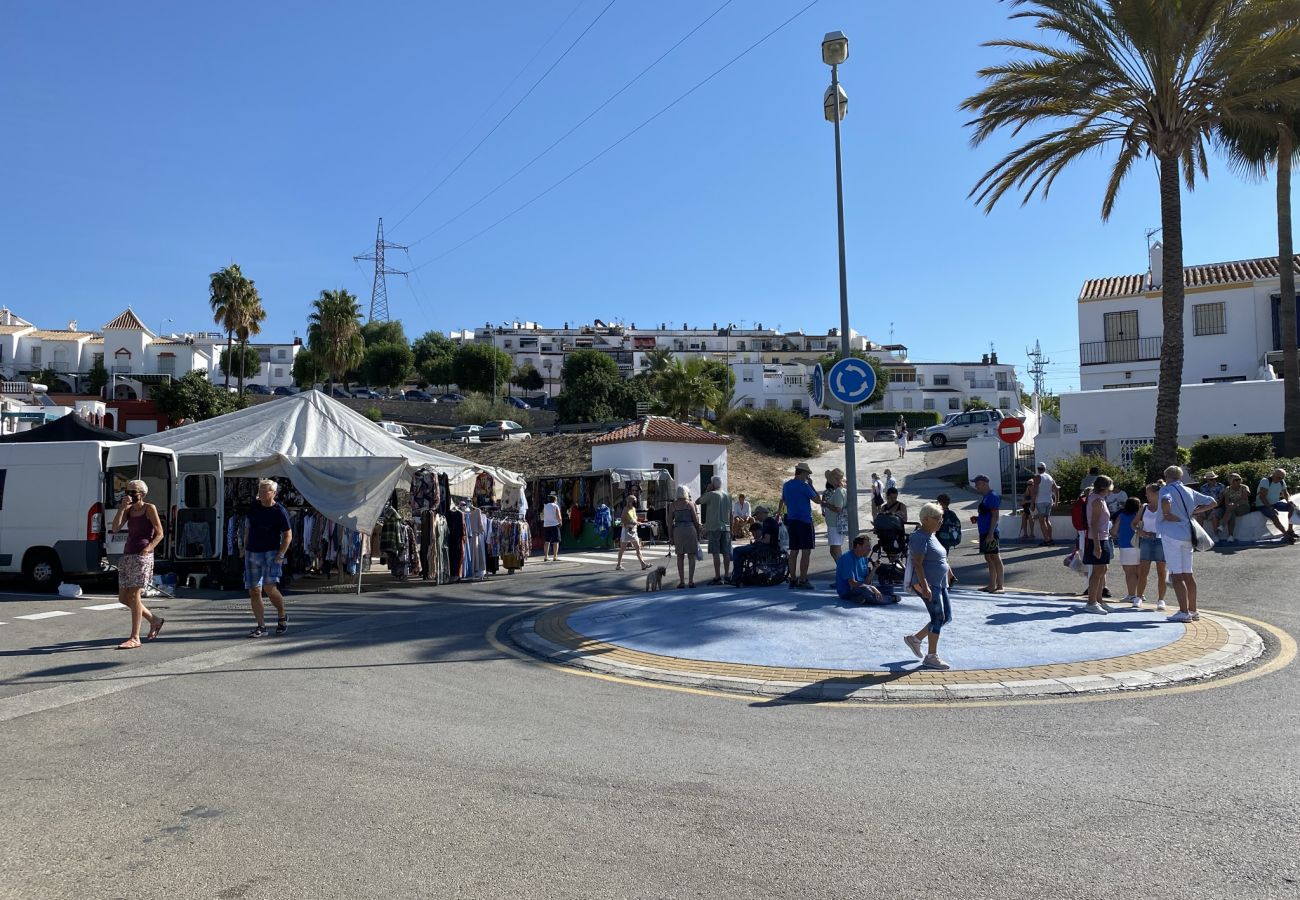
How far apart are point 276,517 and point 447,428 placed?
57.8 metres

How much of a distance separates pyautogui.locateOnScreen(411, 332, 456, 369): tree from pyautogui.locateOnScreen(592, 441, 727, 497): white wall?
5975cm

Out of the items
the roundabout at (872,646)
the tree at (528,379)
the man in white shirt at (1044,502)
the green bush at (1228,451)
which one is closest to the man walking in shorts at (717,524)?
the roundabout at (872,646)

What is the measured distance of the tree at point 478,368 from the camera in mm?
87562

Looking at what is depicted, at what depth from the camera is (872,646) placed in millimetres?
8891

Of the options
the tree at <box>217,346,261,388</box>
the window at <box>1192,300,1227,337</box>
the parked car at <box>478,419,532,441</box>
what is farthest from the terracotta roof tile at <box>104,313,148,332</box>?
the window at <box>1192,300,1227,337</box>

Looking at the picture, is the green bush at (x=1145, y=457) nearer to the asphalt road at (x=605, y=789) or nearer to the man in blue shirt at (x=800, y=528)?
the man in blue shirt at (x=800, y=528)

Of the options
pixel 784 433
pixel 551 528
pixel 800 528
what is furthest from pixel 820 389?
pixel 784 433

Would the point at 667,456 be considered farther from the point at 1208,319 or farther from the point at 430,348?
the point at 430,348

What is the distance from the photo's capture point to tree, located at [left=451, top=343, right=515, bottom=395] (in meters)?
87.6

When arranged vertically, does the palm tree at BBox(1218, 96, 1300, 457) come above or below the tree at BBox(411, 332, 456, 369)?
below

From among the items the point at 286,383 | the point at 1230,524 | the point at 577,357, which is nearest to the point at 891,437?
the point at 577,357

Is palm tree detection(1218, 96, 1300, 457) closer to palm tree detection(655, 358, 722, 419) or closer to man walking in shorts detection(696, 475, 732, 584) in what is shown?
man walking in shorts detection(696, 475, 732, 584)

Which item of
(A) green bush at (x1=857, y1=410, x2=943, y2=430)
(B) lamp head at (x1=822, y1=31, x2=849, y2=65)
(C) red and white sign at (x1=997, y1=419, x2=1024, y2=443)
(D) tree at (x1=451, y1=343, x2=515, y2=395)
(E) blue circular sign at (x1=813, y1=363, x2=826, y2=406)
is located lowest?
(C) red and white sign at (x1=997, y1=419, x2=1024, y2=443)

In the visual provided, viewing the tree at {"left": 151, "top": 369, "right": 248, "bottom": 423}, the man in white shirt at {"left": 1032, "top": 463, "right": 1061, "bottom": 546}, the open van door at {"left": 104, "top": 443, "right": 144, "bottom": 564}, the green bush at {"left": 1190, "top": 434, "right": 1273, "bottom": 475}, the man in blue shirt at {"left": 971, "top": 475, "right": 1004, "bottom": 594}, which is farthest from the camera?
the tree at {"left": 151, "top": 369, "right": 248, "bottom": 423}
